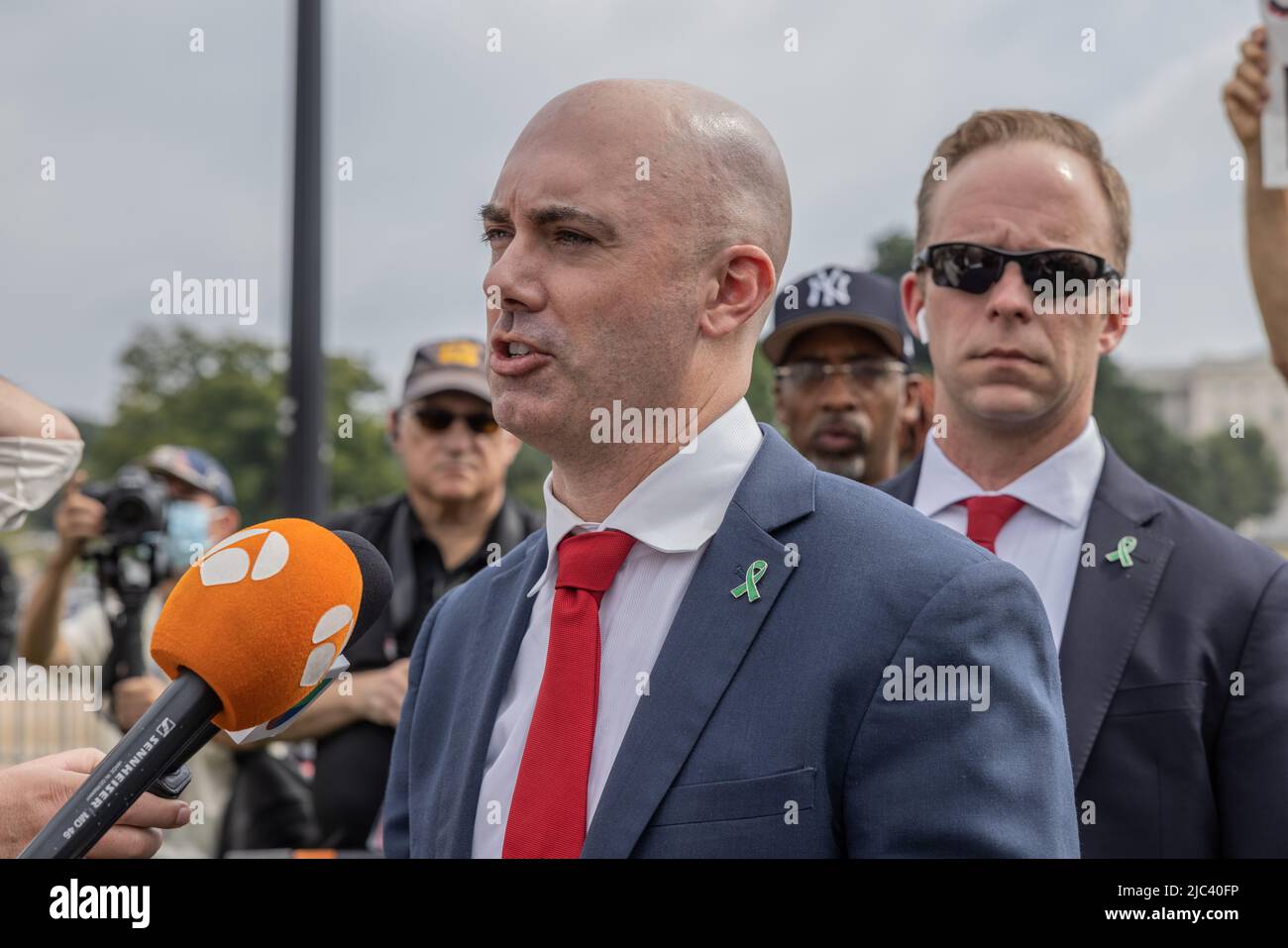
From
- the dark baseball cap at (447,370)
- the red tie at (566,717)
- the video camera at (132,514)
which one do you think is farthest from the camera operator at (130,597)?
the red tie at (566,717)

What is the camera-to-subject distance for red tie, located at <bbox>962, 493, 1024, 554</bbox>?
2578 mm

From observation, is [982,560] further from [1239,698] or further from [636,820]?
[1239,698]

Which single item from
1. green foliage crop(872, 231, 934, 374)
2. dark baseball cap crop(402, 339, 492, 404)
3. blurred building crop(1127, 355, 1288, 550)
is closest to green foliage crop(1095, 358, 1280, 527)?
blurred building crop(1127, 355, 1288, 550)

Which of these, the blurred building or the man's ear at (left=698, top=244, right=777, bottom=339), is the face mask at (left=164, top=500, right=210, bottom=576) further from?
the blurred building

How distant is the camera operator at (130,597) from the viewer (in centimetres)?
418

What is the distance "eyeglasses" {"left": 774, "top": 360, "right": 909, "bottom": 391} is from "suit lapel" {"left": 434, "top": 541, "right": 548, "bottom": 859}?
1789 mm

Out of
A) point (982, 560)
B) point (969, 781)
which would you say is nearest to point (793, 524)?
point (982, 560)

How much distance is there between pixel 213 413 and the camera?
553 inches

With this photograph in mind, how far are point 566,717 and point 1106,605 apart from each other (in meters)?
1.08
